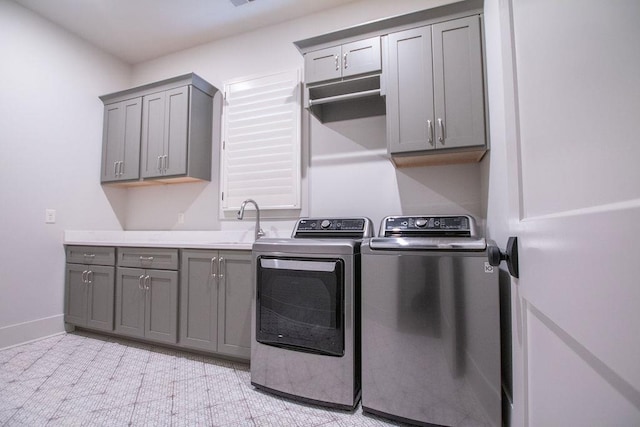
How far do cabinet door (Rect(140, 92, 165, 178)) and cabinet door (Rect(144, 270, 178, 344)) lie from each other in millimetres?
1105

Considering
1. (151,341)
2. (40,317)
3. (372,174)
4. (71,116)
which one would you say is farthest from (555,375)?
(71,116)

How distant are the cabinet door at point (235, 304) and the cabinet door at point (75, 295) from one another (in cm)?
159

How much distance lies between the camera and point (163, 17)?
2.68 metres

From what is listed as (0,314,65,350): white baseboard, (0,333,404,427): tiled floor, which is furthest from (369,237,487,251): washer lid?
(0,314,65,350): white baseboard

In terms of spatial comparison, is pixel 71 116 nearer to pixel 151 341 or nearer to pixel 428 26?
pixel 151 341

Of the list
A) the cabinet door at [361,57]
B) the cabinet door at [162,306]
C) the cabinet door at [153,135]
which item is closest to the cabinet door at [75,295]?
the cabinet door at [162,306]

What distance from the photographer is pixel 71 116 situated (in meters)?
2.92

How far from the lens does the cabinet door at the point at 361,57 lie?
6.50 ft

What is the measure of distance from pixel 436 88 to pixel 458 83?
0.13 metres

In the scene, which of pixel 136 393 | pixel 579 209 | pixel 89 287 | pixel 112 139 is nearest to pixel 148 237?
pixel 89 287

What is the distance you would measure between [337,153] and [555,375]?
7.08 feet

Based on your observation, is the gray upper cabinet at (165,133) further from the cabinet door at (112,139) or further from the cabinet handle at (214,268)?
the cabinet handle at (214,268)

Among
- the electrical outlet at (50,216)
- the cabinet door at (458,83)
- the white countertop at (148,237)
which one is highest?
the cabinet door at (458,83)

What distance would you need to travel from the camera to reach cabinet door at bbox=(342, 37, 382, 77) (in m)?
1.98
